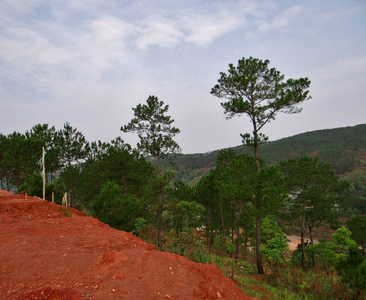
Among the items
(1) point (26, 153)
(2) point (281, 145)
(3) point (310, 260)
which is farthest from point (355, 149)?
(1) point (26, 153)

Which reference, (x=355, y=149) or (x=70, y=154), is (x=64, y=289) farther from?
(x=355, y=149)

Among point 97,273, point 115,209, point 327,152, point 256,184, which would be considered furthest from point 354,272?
point 327,152

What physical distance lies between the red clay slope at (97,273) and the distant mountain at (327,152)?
81055 millimetres

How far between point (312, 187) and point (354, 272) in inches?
580

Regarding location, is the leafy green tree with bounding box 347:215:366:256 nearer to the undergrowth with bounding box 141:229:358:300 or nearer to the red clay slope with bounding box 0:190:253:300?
the undergrowth with bounding box 141:229:358:300

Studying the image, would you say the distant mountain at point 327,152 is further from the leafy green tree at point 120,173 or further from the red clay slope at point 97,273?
the red clay slope at point 97,273

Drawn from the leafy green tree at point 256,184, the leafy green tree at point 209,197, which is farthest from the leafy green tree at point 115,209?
the leafy green tree at point 209,197

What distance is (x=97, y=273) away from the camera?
4.15 metres

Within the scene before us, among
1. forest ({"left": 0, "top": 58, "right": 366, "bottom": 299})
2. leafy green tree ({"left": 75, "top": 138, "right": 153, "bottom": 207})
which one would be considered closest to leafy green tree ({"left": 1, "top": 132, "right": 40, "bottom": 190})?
forest ({"left": 0, "top": 58, "right": 366, "bottom": 299})

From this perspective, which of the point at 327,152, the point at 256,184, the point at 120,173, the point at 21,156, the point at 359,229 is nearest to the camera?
the point at 256,184

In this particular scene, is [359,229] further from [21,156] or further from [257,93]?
[21,156]

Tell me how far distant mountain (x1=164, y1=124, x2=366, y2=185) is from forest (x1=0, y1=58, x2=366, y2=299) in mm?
62941

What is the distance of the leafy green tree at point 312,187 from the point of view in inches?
737

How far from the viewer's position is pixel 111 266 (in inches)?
171
